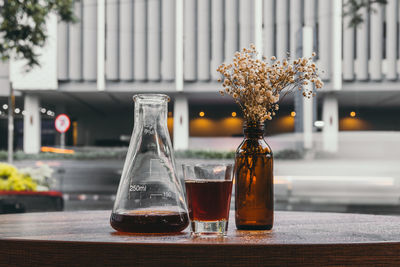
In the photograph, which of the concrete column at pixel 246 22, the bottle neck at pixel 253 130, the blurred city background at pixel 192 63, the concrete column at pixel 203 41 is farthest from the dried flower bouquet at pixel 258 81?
the concrete column at pixel 246 22

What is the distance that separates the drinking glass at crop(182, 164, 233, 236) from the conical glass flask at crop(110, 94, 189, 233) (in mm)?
54

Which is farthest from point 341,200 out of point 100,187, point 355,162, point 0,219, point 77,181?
point 0,219

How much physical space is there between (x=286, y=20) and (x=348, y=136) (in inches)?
142

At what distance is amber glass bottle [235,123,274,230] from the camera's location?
1.03 meters

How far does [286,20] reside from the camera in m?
13.4

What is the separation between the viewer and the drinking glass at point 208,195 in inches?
35.6

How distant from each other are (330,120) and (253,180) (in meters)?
13.0

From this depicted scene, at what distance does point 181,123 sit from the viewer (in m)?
13.9

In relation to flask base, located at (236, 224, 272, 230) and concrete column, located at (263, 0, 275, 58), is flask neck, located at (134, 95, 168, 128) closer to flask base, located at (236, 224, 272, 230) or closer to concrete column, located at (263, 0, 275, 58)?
flask base, located at (236, 224, 272, 230)

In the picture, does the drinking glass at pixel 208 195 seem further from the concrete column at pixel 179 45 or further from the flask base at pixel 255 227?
the concrete column at pixel 179 45

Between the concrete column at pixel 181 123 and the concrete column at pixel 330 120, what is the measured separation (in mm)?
3652

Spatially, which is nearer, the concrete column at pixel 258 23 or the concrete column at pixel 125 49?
the concrete column at pixel 258 23

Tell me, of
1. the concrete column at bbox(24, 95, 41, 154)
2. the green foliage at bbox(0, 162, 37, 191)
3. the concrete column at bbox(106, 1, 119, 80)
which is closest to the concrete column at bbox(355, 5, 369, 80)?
the concrete column at bbox(106, 1, 119, 80)

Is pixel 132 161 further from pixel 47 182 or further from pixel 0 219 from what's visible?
pixel 47 182
